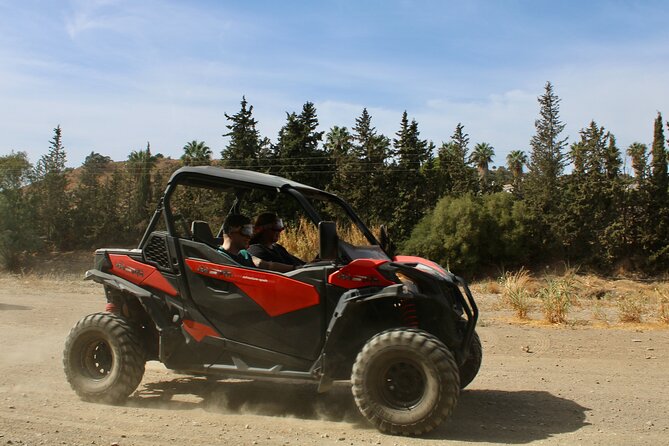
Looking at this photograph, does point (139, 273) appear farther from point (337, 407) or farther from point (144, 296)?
point (337, 407)

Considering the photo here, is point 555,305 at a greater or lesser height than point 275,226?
lesser

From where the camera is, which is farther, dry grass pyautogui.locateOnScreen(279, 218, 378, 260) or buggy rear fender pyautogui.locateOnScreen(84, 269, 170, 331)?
dry grass pyautogui.locateOnScreen(279, 218, 378, 260)

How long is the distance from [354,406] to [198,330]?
1823 mm

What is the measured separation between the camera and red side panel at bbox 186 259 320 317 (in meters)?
6.04

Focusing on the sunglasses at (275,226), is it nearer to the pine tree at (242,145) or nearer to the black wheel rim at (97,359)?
the black wheel rim at (97,359)

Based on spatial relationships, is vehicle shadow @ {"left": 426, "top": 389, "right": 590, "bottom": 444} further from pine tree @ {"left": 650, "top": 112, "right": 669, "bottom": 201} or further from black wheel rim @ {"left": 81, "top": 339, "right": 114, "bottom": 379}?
pine tree @ {"left": 650, "top": 112, "right": 669, "bottom": 201}

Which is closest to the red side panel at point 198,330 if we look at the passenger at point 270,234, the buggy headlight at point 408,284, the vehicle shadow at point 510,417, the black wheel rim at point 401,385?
the passenger at point 270,234

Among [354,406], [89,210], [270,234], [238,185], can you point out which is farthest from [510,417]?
[89,210]

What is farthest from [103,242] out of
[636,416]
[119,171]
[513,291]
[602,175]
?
[636,416]

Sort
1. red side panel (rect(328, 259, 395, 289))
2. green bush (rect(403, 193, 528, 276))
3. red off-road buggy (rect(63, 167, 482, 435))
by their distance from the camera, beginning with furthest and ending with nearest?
green bush (rect(403, 193, 528, 276))
red side panel (rect(328, 259, 395, 289))
red off-road buggy (rect(63, 167, 482, 435))

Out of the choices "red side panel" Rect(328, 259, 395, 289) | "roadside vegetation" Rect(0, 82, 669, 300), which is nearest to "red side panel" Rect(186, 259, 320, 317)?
"red side panel" Rect(328, 259, 395, 289)

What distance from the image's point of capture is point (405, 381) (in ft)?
18.6

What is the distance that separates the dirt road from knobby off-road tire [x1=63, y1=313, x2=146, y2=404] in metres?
0.18

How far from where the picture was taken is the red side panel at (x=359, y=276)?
5.92 meters
